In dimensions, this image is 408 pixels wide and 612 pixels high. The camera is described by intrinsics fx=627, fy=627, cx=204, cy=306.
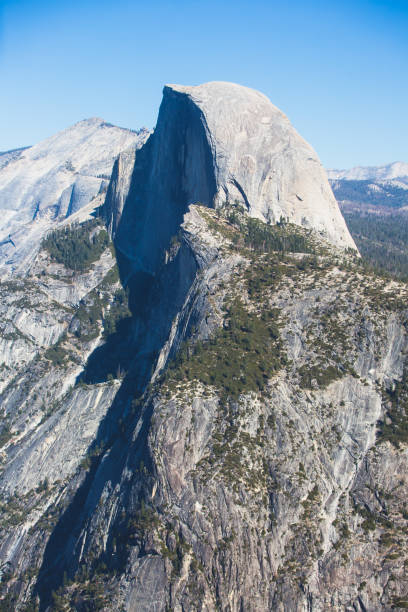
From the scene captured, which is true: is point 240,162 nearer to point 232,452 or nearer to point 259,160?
point 259,160

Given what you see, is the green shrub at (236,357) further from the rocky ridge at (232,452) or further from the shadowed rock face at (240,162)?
the shadowed rock face at (240,162)

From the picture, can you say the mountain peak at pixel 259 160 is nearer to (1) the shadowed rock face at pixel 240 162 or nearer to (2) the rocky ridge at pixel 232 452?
(1) the shadowed rock face at pixel 240 162

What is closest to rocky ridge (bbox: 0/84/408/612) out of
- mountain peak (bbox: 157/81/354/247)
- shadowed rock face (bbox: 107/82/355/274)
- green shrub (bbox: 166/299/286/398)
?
green shrub (bbox: 166/299/286/398)

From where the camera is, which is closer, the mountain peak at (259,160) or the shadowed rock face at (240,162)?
the mountain peak at (259,160)

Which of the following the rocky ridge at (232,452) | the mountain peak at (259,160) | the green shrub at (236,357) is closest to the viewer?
the rocky ridge at (232,452)

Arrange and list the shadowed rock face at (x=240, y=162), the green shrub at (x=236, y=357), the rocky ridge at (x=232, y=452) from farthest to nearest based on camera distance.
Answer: the shadowed rock face at (x=240, y=162) < the green shrub at (x=236, y=357) < the rocky ridge at (x=232, y=452)

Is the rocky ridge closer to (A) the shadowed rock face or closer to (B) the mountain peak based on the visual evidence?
(B) the mountain peak

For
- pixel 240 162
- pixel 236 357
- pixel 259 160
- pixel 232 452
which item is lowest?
pixel 232 452

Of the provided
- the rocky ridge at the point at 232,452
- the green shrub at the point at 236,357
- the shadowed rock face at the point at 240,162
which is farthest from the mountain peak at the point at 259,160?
the green shrub at the point at 236,357

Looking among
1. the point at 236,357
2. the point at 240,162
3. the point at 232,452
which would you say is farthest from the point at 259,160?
the point at 232,452

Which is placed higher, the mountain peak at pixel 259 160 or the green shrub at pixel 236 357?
the mountain peak at pixel 259 160
